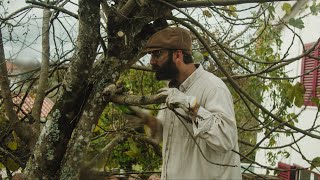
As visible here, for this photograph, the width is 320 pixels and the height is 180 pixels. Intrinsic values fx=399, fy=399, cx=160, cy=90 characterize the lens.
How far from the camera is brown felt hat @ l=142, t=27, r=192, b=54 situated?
8.54 feet

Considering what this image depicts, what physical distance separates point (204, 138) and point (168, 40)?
0.76 metres

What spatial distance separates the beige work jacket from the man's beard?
10cm

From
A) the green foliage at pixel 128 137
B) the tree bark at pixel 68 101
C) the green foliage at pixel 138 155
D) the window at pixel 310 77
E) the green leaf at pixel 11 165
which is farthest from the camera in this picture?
the window at pixel 310 77

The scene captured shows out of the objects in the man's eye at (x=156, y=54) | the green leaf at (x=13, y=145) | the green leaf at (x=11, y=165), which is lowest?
the green leaf at (x=11, y=165)

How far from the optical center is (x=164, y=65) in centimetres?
263

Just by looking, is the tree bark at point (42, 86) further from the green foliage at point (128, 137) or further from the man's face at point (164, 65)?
the man's face at point (164, 65)

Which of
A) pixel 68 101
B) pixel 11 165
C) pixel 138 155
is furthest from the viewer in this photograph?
pixel 138 155

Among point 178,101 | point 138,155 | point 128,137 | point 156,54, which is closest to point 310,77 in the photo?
point 138,155

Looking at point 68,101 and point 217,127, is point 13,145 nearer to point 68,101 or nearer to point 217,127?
point 68,101

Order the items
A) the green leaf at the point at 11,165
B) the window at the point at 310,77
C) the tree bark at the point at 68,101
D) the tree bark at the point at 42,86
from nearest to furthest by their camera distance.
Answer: the tree bark at the point at 68,101
the tree bark at the point at 42,86
the green leaf at the point at 11,165
the window at the point at 310,77

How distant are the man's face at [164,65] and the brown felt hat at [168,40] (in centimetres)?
5

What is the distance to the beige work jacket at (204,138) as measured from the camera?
84.6 inches

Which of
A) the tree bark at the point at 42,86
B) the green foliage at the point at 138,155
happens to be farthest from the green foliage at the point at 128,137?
the tree bark at the point at 42,86

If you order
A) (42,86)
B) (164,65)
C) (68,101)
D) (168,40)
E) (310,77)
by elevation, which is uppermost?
(310,77)
